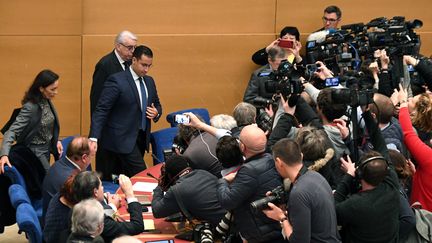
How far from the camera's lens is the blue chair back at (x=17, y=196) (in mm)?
4719

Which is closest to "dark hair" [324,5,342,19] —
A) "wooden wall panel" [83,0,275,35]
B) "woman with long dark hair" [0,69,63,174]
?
"wooden wall panel" [83,0,275,35]

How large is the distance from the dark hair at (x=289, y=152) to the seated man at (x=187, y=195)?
0.71 meters

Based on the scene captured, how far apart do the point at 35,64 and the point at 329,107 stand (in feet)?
13.5

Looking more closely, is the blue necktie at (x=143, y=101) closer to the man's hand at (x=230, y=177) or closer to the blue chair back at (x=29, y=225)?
the blue chair back at (x=29, y=225)

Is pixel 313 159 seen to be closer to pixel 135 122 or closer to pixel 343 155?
pixel 343 155

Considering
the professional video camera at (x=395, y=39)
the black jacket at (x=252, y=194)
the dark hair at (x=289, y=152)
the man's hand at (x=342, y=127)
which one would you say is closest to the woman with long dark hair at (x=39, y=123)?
the black jacket at (x=252, y=194)

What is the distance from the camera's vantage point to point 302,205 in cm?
370

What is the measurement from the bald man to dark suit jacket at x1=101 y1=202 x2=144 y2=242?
509 millimetres

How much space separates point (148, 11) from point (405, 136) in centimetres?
391

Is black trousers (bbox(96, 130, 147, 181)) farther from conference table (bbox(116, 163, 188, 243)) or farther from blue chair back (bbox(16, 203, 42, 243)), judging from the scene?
blue chair back (bbox(16, 203, 42, 243))

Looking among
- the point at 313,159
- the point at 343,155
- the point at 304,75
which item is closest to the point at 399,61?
the point at 304,75

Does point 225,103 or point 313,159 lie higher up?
point 313,159

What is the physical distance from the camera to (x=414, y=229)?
4.30 meters

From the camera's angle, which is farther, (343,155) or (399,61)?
(399,61)
